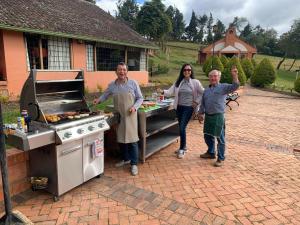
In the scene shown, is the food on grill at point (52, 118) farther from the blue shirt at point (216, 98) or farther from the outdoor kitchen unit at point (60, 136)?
the blue shirt at point (216, 98)

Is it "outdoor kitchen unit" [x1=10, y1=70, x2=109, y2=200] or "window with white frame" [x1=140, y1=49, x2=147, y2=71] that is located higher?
"window with white frame" [x1=140, y1=49, x2=147, y2=71]

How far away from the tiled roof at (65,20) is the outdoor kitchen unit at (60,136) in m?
6.69

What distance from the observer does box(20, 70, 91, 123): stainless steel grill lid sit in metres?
3.22

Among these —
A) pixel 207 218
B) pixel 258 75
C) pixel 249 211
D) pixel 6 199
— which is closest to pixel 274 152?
pixel 249 211

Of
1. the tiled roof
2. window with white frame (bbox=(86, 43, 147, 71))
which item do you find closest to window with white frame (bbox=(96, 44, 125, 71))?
window with white frame (bbox=(86, 43, 147, 71))

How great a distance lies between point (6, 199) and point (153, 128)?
9.84ft

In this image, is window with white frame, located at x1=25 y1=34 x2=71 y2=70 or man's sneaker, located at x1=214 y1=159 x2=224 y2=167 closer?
man's sneaker, located at x1=214 y1=159 x2=224 y2=167

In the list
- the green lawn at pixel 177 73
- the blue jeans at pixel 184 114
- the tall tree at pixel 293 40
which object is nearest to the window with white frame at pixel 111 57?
the green lawn at pixel 177 73

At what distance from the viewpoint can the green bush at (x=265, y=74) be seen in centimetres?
2023

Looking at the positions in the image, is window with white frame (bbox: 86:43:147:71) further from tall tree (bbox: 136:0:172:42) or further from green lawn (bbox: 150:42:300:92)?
tall tree (bbox: 136:0:172:42)

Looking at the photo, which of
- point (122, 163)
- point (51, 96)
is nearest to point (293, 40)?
point (122, 163)

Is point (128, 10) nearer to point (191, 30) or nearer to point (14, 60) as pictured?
point (191, 30)

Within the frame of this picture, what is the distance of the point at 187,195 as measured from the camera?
3.62 metres

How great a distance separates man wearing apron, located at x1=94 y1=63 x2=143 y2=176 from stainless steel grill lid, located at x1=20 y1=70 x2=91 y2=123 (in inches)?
13.5
